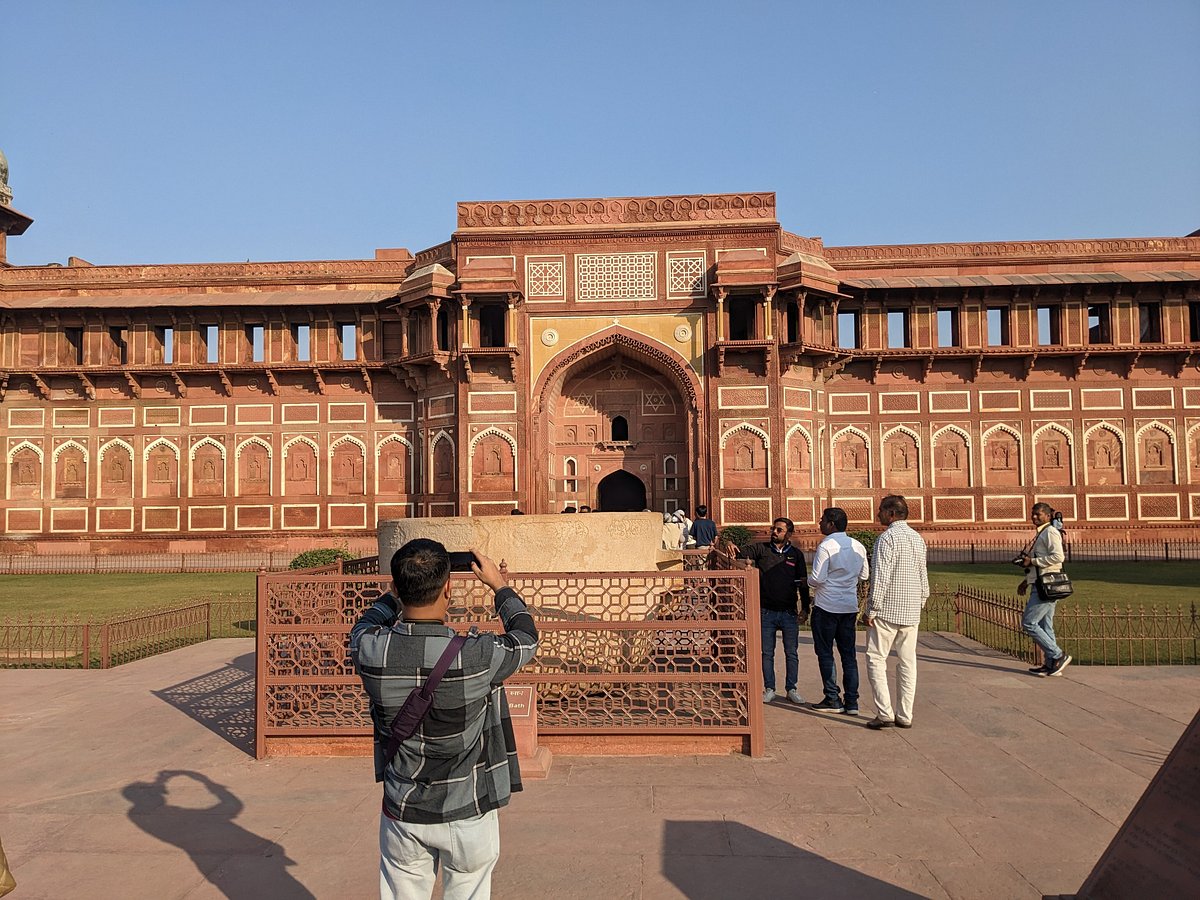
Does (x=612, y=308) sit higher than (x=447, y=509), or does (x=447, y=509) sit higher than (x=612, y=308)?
(x=612, y=308)

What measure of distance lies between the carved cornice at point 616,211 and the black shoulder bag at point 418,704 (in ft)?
58.6

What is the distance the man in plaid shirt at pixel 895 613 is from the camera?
5.18m

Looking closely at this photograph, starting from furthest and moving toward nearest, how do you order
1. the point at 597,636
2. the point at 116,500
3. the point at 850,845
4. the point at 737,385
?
1. the point at 116,500
2. the point at 737,385
3. the point at 597,636
4. the point at 850,845

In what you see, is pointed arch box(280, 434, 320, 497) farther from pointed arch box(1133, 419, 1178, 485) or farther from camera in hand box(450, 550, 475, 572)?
pointed arch box(1133, 419, 1178, 485)

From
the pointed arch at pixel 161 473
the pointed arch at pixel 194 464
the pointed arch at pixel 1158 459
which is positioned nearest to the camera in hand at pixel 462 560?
the pointed arch at pixel 194 464

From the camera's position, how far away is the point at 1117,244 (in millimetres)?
20859

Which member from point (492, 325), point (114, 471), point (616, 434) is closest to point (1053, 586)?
point (616, 434)

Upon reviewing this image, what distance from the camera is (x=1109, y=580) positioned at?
14.2m

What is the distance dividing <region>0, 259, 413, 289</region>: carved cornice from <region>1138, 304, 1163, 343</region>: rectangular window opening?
65.3 feet

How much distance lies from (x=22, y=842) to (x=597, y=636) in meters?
2.99

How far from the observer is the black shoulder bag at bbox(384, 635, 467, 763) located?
6.39 feet

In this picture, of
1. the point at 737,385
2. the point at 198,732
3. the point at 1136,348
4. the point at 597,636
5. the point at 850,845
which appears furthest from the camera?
the point at 1136,348

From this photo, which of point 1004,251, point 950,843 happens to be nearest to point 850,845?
point 950,843

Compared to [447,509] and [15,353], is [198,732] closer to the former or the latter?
[447,509]
